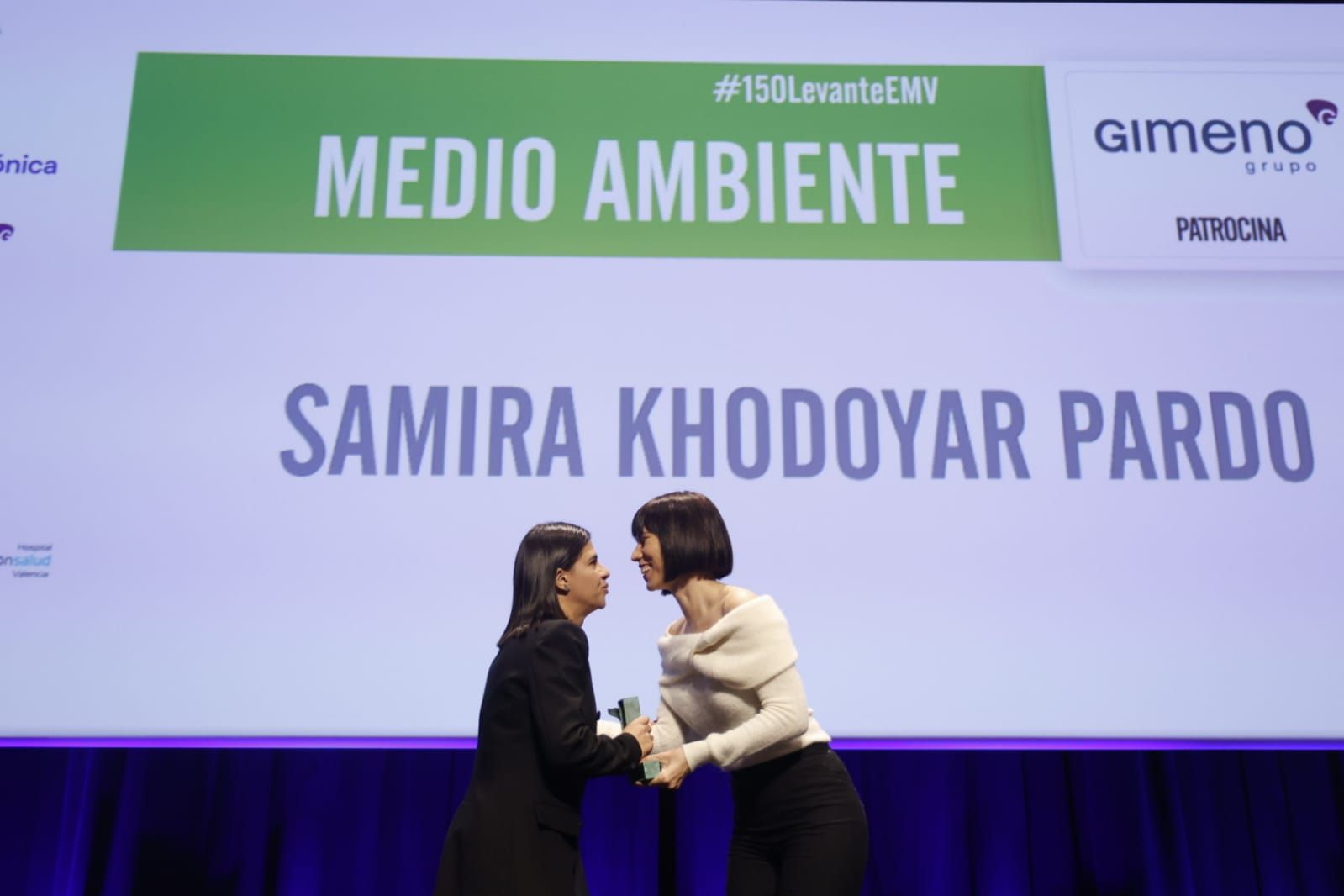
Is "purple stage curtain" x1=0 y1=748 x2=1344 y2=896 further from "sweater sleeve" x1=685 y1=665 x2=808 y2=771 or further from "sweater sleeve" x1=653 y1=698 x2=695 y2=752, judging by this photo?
"sweater sleeve" x1=685 y1=665 x2=808 y2=771

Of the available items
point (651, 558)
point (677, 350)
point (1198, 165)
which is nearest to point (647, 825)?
point (677, 350)

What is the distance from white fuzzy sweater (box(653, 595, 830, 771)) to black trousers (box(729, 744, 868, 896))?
0.13 feet

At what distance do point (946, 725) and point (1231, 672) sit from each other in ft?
2.33

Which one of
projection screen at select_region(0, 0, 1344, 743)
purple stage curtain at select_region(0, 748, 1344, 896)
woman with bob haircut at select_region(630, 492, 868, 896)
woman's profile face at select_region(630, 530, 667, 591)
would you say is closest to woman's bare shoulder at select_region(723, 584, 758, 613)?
woman with bob haircut at select_region(630, 492, 868, 896)

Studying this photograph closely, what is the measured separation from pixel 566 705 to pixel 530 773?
0.12m

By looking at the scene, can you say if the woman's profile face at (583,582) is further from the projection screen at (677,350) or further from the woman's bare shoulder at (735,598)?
the projection screen at (677,350)

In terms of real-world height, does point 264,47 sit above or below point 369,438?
above

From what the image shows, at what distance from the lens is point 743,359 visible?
3.00 m

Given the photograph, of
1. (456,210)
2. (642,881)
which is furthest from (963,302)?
(642,881)

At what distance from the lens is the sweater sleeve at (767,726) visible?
1.85 metres

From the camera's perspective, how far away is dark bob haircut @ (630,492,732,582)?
6.59ft

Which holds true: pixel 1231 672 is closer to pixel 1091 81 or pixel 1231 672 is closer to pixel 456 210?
pixel 1091 81

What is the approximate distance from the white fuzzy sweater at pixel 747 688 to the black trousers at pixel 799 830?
0.04 meters

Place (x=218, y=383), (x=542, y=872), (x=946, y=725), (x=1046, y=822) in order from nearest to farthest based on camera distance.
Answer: (x=542, y=872) → (x=946, y=725) → (x=218, y=383) → (x=1046, y=822)
